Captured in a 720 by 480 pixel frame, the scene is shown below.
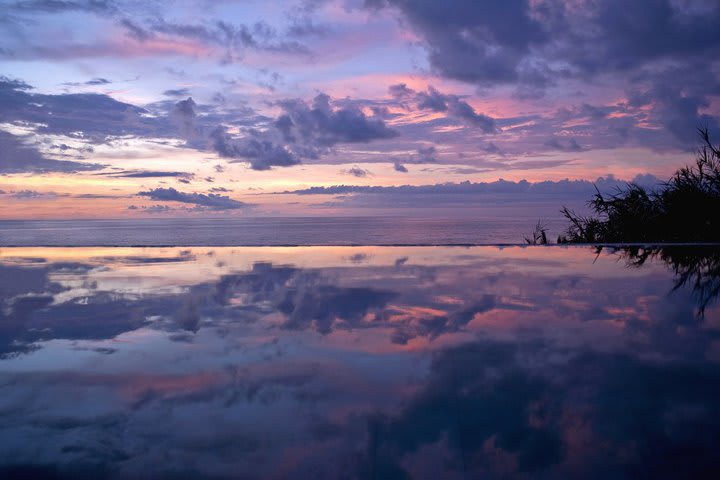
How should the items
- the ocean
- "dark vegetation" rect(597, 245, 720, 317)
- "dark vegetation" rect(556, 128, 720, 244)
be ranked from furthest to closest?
1. the ocean
2. "dark vegetation" rect(556, 128, 720, 244)
3. "dark vegetation" rect(597, 245, 720, 317)

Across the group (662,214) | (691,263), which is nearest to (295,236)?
(662,214)

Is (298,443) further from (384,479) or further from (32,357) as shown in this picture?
(32,357)

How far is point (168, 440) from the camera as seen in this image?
212cm

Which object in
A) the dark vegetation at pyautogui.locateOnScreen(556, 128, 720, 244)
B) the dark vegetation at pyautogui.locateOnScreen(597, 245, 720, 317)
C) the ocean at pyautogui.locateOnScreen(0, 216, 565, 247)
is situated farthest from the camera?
the ocean at pyautogui.locateOnScreen(0, 216, 565, 247)

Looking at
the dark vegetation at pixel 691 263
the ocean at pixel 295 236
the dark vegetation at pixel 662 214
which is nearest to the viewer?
the dark vegetation at pixel 691 263

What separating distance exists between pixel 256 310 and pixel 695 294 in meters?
3.66

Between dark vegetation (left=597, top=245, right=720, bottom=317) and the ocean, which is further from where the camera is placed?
the ocean

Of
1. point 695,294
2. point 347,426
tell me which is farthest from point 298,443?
point 695,294

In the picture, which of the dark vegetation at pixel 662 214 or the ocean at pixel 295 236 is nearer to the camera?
the dark vegetation at pixel 662 214

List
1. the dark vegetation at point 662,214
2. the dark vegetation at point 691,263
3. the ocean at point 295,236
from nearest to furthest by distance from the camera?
1. the dark vegetation at point 691,263
2. the dark vegetation at point 662,214
3. the ocean at point 295,236

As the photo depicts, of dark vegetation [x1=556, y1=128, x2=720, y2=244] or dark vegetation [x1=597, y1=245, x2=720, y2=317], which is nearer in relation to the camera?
dark vegetation [x1=597, y1=245, x2=720, y2=317]

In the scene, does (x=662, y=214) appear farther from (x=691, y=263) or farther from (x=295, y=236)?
(x=295, y=236)

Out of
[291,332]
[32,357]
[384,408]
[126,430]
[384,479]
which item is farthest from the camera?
[291,332]

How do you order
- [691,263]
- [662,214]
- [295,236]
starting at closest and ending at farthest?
[691,263] → [662,214] → [295,236]
